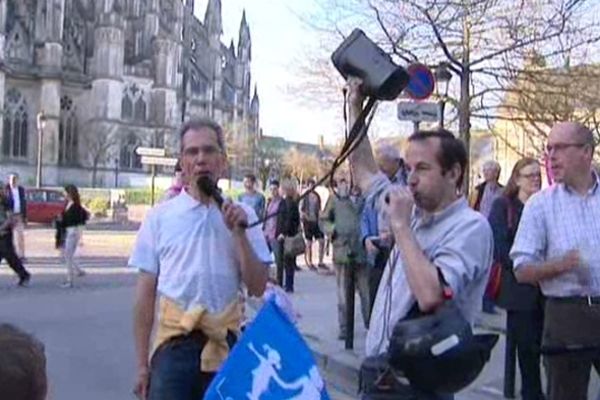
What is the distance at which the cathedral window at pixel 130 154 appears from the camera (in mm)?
66188

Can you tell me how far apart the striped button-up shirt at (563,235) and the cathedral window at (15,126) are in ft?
197

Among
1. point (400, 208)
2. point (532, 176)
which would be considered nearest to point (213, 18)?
point (532, 176)

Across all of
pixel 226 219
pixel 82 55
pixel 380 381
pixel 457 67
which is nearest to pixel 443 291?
pixel 380 381

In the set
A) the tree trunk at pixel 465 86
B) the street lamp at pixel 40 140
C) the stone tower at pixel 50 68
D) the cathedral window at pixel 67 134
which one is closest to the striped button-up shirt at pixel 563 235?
the tree trunk at pixel 465 86

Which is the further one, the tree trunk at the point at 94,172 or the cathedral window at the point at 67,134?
the cathedral window at the point at 67,134

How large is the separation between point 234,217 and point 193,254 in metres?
0.29

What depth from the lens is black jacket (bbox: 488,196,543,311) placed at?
7.42 metres

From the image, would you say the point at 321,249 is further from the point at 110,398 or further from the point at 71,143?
the point at 71,143

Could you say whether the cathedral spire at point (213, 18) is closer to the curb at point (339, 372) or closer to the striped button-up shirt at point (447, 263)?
the curb at point (339, 372)

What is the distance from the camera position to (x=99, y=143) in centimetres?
6444

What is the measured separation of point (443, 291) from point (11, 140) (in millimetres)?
61800

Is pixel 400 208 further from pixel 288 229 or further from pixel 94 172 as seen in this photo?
pixel 94 172

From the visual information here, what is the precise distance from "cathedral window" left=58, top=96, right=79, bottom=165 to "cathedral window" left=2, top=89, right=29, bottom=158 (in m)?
2.40

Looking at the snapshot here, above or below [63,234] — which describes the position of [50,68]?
above
